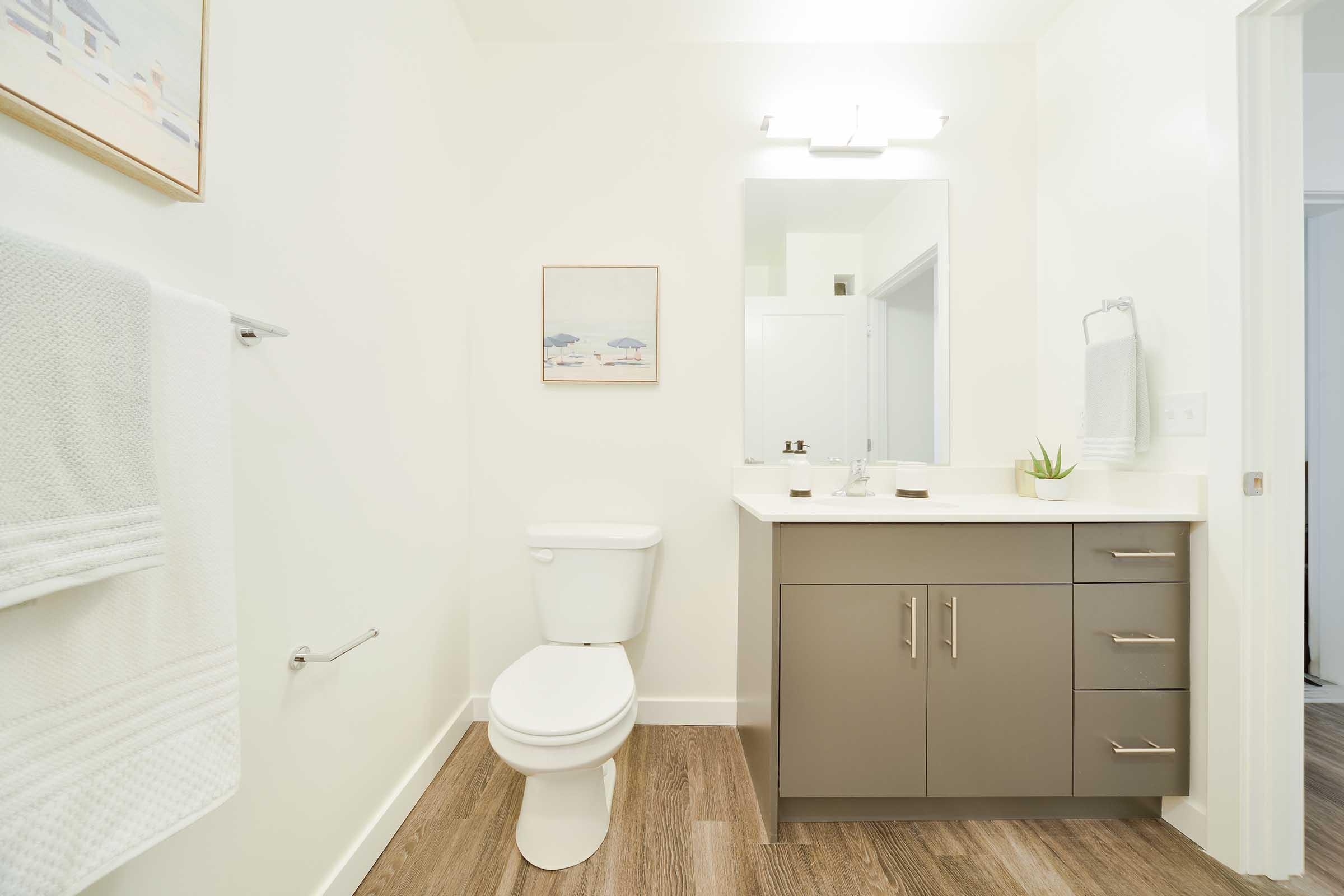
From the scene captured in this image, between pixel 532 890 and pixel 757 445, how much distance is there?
4.67ft

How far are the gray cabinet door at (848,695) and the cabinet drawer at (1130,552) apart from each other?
453 millimetres

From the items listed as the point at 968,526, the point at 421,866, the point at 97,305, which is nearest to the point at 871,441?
the point at 968,526

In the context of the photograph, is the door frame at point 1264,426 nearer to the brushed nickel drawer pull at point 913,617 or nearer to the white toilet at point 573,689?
the brushed nickel drawer pull at point 913,617

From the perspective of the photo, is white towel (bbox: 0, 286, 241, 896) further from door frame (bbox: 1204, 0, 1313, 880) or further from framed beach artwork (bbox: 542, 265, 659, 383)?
door frame (bbox: 1204, 0, 1313, 880)

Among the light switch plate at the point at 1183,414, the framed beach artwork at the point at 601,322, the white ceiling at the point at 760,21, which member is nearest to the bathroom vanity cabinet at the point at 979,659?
the light switch plate at the point at 1183,414

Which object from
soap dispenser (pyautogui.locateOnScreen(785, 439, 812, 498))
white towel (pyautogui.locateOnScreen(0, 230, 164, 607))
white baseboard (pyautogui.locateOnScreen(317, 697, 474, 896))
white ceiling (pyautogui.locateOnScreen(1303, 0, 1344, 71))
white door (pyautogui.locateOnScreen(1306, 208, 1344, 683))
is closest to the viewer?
white towel (pyautogui.locateOnScreen(0, 230, 164, 607))

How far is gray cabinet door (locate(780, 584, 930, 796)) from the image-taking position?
4.76 ft

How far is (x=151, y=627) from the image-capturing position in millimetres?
666

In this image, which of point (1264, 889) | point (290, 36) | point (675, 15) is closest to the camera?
point (290, 36)

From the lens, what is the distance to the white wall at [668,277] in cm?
204

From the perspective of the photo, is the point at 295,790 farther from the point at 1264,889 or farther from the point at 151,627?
the point at 1264,889

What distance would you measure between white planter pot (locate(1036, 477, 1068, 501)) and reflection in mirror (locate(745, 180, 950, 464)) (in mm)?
318

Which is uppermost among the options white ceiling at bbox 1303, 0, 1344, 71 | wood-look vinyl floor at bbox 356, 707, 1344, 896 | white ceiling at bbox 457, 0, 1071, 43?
white ceiling at bbox 457, 0, 1071, 43

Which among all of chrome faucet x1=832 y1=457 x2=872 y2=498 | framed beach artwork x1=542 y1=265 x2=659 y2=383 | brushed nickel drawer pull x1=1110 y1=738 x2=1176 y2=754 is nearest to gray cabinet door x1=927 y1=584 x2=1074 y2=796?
brushed nickel drawer pull x1=1110 y1=738 x2=1176 y2=754
